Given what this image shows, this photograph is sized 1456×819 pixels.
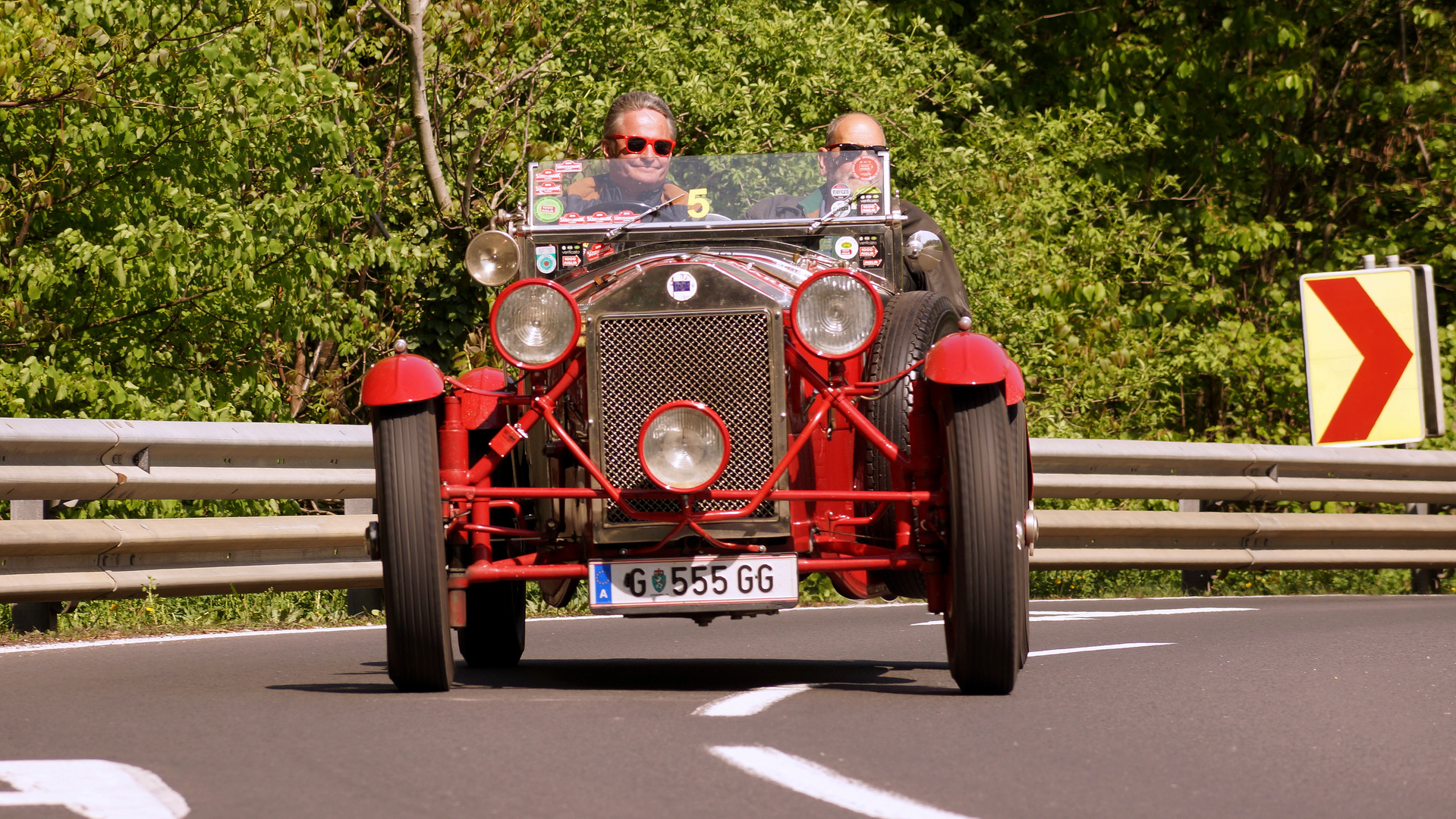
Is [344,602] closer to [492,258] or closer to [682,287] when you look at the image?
[492,258]

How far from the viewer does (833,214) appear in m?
7.26

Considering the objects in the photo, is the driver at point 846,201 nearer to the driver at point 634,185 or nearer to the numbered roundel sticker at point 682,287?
the driver at point 634,185

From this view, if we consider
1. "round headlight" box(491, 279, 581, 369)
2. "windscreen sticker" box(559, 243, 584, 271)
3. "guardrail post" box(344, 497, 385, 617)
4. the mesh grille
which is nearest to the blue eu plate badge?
the mesh grille

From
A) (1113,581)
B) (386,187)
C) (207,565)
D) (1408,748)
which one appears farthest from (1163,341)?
(1408,748)

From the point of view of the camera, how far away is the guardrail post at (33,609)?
25.9ft

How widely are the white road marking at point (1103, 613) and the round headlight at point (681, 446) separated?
11.3ft

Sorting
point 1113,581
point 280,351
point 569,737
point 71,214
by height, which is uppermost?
point 71,214

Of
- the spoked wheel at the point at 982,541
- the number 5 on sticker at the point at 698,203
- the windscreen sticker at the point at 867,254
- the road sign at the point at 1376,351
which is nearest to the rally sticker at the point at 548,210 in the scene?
the number 5 on sticker at the point at 698,203

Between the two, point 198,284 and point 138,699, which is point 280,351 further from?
point 138,699

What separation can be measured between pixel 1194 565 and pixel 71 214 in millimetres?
7169

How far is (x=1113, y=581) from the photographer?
12094 mm

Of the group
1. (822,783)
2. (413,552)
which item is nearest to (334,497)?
(413,552)

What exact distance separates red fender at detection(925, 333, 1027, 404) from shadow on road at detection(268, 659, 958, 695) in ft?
3.26

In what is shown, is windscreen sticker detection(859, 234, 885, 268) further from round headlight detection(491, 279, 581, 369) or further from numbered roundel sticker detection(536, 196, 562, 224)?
round headlight detection(491, 279, 581, 369)
